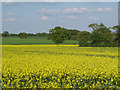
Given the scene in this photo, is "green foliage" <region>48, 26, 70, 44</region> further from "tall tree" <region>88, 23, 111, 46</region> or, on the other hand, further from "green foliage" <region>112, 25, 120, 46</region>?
"green foliage" <region>112, 25, 120, 46</region>

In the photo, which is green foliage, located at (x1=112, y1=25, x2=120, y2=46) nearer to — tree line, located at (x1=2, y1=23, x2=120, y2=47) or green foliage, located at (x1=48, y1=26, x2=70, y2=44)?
tree line, located at (x1=2, y1=23, x2=120, y2=47)

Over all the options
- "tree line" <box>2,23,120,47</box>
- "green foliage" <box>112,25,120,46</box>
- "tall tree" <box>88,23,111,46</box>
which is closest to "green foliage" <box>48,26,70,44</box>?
"tree line" <box>2,23,120,47</box>

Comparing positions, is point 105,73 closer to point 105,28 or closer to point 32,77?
point 32,77

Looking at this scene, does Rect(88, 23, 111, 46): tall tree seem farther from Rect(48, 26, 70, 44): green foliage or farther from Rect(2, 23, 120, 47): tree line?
Rect(48, 26, 70, 44): green foliage

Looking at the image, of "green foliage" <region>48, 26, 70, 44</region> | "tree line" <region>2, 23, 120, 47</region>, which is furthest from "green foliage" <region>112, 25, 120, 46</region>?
"green foliage" <region>48, 26, 70, 44</region>

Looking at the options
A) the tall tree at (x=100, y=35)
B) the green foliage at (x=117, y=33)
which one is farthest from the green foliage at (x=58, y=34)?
the green foliage at (x=117, y=33)

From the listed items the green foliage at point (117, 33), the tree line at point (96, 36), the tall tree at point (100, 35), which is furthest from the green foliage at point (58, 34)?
the green foliage at point (117, 33)

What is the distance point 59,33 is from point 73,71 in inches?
1196

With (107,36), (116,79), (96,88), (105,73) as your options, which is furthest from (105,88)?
(107,36)

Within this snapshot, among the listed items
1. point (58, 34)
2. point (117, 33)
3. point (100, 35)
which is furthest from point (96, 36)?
point (58, 34)

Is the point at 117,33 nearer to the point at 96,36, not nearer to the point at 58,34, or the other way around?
the point at 96,36

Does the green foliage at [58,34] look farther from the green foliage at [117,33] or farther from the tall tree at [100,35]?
the green foliage at [117,33]

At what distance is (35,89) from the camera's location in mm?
7418

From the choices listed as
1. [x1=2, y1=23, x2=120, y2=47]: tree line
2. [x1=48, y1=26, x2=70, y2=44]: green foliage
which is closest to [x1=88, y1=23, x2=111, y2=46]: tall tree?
[x1=2, y1=23, x2=120, y2=47]: tree line
